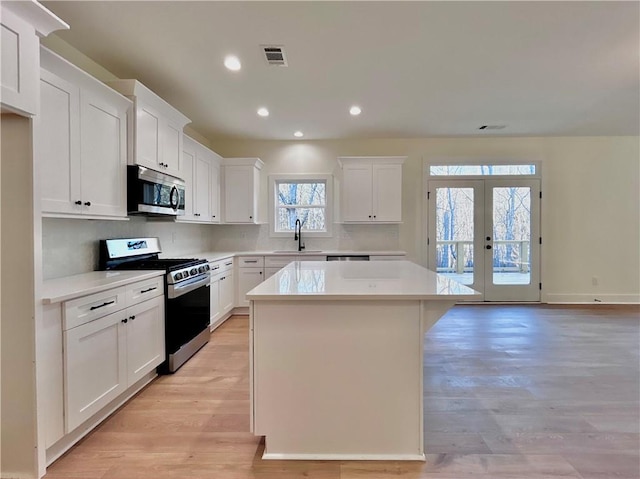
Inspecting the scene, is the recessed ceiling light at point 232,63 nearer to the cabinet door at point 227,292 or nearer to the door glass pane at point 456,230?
the cabinet door at point 227,292

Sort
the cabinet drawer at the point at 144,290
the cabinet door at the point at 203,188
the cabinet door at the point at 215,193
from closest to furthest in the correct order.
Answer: the cabinet drawer at the point at 144,290, the cabinet door at the point at 203,188, the cabinet door at the point at 215,193

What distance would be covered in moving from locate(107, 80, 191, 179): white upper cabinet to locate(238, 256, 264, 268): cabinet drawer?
5.33 ft

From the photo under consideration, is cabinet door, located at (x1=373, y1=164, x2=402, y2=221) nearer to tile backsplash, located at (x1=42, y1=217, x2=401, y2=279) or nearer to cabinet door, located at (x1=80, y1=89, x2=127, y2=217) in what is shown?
tile backsplash, located at (x1=42, y1=217, x2=401, y2=279)

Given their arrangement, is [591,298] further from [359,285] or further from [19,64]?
[19,64]

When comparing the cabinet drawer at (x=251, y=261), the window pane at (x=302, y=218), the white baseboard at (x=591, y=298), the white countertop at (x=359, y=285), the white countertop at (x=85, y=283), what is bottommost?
the white baseboard at (x=591, y=298)

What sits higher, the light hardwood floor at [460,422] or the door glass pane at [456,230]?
the door glass pane at [456,230]

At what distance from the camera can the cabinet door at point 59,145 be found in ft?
6.14

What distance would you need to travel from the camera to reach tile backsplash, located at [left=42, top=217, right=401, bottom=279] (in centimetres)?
229

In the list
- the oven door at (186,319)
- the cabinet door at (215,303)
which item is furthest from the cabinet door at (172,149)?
the cabinet door at (215,303)

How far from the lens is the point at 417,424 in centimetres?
170

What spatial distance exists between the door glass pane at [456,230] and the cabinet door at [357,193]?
4.09ft

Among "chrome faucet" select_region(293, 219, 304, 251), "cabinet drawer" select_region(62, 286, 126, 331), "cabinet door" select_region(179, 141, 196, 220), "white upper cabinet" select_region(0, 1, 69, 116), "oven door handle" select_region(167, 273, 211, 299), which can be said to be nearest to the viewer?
"white upper cabinet" select_region(0, 1, 69, 116)

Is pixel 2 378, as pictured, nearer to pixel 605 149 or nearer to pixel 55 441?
pixel 55 441

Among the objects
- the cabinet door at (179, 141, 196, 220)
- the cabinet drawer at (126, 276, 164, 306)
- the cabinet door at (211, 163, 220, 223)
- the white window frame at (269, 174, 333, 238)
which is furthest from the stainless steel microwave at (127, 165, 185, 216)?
the white window frame at (269, 174, 333, 238)
